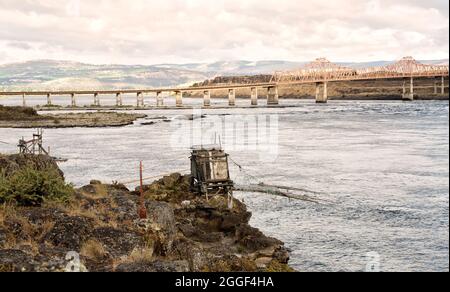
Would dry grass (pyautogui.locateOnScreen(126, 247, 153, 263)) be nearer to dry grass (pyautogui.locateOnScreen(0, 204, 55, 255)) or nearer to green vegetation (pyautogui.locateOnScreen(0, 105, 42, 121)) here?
dry grass (pyautogui.locateOnScreen(0, 204, 55, 255))

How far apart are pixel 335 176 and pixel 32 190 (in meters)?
30.6

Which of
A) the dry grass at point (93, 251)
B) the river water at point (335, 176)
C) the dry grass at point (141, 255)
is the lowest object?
the river water at point (335, 176)

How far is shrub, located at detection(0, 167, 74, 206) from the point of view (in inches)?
691

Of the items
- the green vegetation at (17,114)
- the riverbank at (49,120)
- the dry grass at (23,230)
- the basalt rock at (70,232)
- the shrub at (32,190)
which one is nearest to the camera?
the dry grass at (23,230)

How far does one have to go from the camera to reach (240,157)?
57.6m

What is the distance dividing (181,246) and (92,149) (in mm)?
52896

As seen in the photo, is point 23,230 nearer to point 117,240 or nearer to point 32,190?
point 117,240

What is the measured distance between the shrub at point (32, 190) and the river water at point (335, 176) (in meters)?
10.8

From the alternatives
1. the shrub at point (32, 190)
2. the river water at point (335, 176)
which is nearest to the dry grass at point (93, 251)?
the shrub at point (32, 190)

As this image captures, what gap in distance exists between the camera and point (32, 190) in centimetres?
1791

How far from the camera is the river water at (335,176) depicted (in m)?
24.4

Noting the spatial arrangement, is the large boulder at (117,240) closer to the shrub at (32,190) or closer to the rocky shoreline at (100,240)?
the rocky shoreline at (100,240)

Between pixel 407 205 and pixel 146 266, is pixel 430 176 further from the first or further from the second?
pixel 146 266
